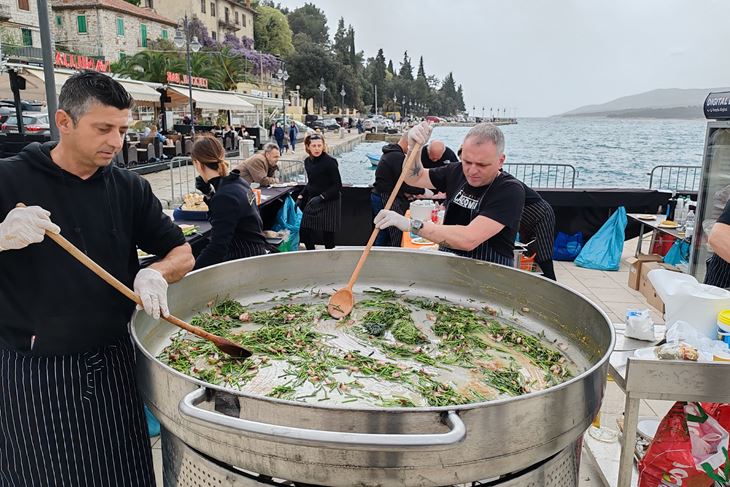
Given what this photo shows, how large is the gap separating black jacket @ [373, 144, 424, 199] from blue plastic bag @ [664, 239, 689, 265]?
345cm

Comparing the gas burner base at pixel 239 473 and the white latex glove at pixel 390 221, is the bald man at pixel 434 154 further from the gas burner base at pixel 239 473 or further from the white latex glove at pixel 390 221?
the gas burner base at pixel 239 473

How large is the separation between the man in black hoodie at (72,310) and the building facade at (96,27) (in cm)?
4466

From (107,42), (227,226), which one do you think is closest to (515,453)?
(227,226)

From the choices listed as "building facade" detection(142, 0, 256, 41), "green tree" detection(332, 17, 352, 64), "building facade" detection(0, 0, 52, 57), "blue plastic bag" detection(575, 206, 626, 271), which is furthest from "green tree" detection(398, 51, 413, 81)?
"blue plastic bag" detection(575, 206, 626, 271)

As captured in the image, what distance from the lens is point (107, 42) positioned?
40094 mm

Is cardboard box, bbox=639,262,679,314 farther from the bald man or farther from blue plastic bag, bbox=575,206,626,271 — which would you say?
the bald man

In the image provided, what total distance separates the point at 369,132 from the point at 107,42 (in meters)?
22.7

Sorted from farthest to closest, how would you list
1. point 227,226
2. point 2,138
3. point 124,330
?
point 2,138 → point 227,226 → point 124,330

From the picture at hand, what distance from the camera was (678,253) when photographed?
632cm

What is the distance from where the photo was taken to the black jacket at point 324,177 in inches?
242

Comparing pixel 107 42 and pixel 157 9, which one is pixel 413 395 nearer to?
pixel 107 42

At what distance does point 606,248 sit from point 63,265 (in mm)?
7013

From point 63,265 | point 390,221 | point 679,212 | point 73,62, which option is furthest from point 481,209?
point 73,62

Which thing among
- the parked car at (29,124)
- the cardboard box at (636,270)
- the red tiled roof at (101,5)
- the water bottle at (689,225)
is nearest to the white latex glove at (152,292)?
the water bottle at (689,225)
